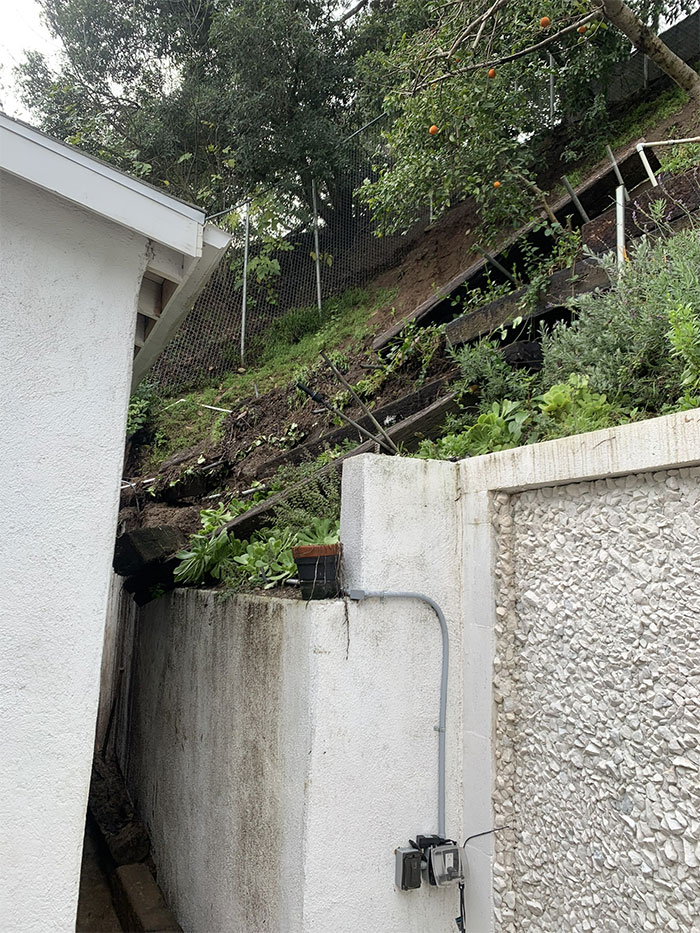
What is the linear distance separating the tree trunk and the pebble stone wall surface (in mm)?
4433

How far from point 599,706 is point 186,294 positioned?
2753 millimetres

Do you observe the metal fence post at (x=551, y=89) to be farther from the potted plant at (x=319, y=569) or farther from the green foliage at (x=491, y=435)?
the potted plant at (x=319, y=569)

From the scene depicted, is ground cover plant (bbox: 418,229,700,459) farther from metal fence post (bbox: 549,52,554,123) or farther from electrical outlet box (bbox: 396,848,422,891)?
metal fence post (bbox: 549,52,554,123)

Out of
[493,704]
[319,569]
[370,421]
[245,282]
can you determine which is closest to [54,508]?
[319,569]

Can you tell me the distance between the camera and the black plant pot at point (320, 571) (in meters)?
3.23

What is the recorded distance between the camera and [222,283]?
34.5 feet

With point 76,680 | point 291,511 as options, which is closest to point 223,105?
point 291,511

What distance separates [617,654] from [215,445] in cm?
599

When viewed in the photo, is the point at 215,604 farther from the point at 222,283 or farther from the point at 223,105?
the point at 223,105

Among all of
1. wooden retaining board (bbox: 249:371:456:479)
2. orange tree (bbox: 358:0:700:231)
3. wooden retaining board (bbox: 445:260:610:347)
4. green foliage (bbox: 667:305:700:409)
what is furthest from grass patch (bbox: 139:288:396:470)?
green foliage (bbox: 667:305:700:409)

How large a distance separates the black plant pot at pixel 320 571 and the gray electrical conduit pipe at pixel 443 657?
10cm

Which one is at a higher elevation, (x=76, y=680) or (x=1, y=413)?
(x=1, y=413)

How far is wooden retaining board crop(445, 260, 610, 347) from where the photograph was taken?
4.54 metres

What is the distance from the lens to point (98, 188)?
2.95m
